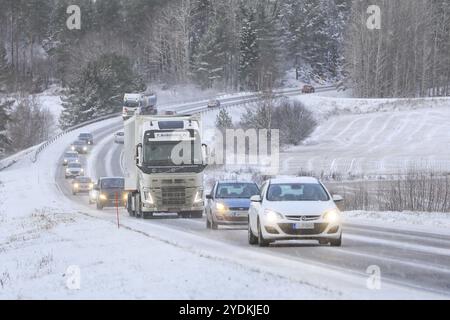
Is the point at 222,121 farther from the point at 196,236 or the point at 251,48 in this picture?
the point at 196,236

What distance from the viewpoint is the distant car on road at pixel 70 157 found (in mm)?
83713

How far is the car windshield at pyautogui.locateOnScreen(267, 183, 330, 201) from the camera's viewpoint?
19.9 metres

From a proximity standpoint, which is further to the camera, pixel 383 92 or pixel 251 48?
pixel 251 48

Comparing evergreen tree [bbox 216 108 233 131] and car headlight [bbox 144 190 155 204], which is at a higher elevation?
evergreen tree [bbox 216 108 233 131]

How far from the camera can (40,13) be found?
146750 millimetres

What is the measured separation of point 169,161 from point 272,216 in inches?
546

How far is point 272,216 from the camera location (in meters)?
18.9

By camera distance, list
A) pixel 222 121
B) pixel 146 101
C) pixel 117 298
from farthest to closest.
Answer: pixel 146 101 < pixel 222 121 < pixel 117 298

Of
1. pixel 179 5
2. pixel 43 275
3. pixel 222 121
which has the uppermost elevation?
pixel 179 5

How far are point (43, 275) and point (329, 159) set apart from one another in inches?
2455

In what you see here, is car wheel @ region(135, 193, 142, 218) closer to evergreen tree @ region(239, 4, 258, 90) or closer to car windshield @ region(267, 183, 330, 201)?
car windshield @ region(267, 183, 330, 201)

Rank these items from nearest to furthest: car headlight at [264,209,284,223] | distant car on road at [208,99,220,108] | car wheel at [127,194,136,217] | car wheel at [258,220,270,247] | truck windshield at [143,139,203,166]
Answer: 1. car headlight at [264,209,284,223]
2. car wheel at [258,220,270,247]
3. truck windshield at [143,139,203,166]
4. car wheel at [127,194,136,217]
5. distant car on road at [208,99,220,108]

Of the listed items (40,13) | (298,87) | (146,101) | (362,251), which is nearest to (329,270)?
(362,251)

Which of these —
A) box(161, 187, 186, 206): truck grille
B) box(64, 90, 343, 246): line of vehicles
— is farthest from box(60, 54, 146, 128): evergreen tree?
box(161, 187, 186, 206): truck grille
